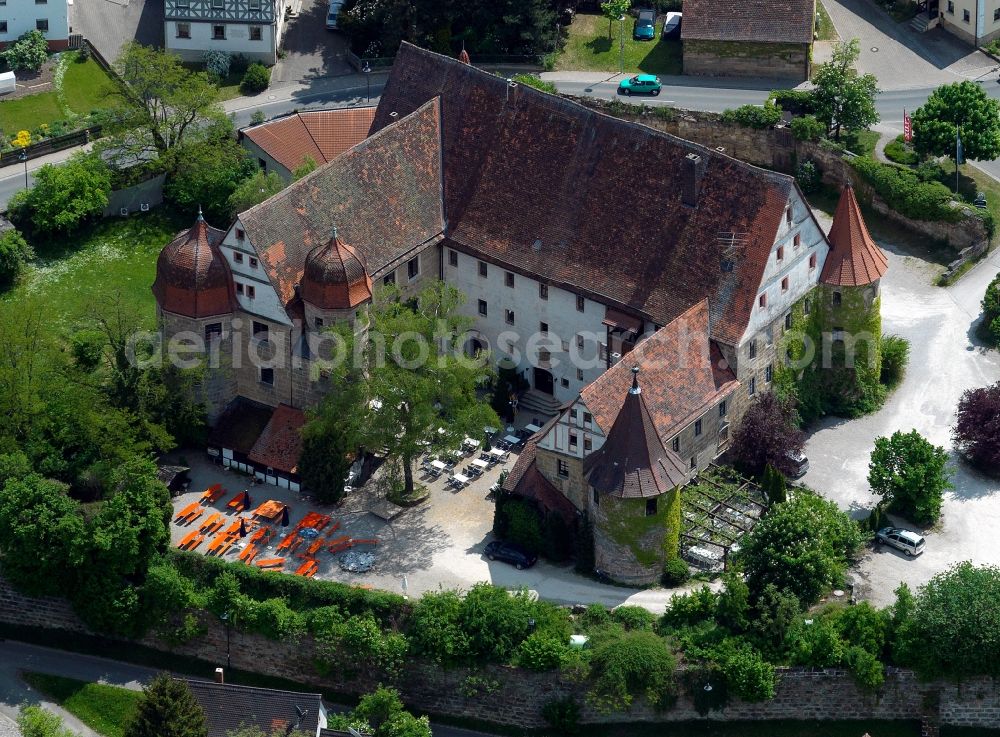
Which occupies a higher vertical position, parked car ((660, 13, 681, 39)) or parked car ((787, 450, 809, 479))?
parked car ((660, 13, 681, 39))

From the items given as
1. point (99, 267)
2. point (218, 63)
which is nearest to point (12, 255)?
point (99, 267)

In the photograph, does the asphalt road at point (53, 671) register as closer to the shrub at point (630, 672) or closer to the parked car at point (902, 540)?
the shrub at point (630, 672)

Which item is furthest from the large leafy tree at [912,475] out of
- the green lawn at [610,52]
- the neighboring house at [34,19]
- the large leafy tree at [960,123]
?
the neighboring house at [34,19]

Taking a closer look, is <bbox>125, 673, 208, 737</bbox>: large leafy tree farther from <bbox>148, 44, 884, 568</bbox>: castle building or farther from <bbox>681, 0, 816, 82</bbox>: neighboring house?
<bbox>681, 0, 816, 82</bbox>: neighboring house

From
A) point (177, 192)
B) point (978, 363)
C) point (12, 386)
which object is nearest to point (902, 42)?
point (978, 363)

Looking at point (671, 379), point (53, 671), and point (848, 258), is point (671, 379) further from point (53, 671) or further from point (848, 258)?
point (53, 671)

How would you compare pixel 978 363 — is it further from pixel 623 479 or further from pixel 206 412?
pixel 206 412

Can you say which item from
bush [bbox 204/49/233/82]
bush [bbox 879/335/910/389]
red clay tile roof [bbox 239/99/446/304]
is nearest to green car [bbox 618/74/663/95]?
red clay tile roof [bbox 239/99/446/304]
